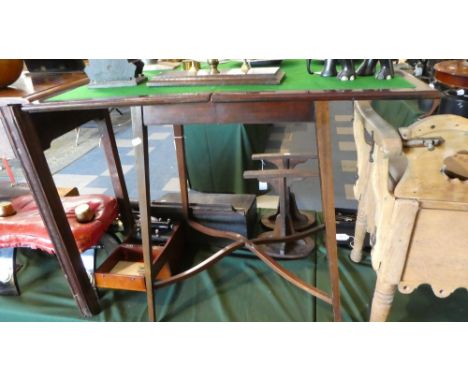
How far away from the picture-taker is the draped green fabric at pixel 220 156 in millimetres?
2268

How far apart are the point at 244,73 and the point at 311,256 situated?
0.91 meters

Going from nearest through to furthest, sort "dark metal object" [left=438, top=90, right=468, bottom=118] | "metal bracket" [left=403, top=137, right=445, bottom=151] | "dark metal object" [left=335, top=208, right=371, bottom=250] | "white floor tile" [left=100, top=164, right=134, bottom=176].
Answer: "metal bracket" [left=403, top=137, right=445, bottom=151] < "dark metal object" [left=335, top=208, right=371, bottom=250] < "dark metal object" [left=438, top=90, right=468, bottom=118] < "white floor tile" [left=100, top=164, right=134, bottom=176]

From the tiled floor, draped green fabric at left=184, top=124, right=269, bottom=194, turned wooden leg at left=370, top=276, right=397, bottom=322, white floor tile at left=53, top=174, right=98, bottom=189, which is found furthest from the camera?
white floor tile at left=53, top=174, right=98, bottom=189

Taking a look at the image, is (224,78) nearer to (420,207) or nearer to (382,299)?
(420,207)

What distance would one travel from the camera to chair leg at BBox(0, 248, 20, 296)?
1.40 metres

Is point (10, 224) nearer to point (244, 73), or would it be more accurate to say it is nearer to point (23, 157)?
point (23, 157)

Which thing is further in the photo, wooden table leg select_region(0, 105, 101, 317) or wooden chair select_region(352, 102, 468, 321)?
wooden table leg select_region(0, 105, 101, 317)

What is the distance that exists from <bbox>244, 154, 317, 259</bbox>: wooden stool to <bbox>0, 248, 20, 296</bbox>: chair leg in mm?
1040

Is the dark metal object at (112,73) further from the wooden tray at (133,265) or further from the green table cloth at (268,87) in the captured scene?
the wooden tray at (133,265)

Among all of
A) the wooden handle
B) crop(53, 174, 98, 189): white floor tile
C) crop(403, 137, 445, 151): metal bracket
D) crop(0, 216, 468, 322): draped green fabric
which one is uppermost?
crop(403, 137, 445, 151): metal bracket

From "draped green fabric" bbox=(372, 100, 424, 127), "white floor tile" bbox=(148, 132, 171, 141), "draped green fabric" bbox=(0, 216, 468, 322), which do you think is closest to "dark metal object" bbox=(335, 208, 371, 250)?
"draped green fabric" bbox=(0, 216, 468, 322)

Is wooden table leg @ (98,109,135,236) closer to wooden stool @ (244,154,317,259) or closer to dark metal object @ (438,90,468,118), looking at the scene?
wooden stool @ (244,154,317,259)

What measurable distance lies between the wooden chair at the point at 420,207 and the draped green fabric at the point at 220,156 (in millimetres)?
1291

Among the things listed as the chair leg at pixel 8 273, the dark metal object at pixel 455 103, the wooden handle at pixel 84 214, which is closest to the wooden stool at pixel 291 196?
the wooden handle at pixel 84 214
